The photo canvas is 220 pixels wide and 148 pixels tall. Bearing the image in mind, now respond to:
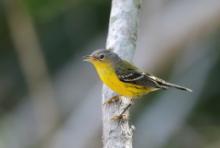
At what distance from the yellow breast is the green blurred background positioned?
8.91 ft

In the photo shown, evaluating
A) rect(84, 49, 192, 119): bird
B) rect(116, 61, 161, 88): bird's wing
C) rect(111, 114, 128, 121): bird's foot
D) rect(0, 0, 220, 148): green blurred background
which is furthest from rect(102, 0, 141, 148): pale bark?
rect(0, 0, 220, 148): green blurred background

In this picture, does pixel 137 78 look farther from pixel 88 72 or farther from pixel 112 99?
pixel 88 72

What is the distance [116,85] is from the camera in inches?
235

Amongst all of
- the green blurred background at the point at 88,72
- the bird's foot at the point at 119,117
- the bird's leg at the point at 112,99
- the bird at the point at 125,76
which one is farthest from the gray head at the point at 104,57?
the green blurred background at the point at 88,72

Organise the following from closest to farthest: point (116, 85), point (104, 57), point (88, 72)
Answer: point (116, 85) < point (104, 57) < point (88, 72)

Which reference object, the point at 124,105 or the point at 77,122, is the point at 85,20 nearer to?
the point at 77,122

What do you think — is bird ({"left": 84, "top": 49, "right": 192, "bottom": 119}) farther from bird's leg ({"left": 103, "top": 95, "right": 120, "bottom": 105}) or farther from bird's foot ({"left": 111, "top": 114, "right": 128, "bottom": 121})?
bird's foot ({"left": 111, "top": 114, "right": 128, "bottom": 121})

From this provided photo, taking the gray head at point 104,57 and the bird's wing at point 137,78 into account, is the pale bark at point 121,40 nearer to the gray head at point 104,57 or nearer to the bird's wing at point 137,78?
the gray head at point 104,57

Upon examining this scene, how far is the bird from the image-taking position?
6.19 m

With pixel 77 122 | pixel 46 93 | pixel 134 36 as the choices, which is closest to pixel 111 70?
pixel 134 36

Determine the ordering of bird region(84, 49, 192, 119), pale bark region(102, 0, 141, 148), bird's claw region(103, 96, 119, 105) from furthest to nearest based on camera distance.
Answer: bird region(84, 49, 192, 119), bird's claw region(103, 96, 119, 105), pale bark region(102, 0, 141, 148)

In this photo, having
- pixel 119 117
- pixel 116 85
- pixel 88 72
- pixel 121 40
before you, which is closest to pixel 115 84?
pixel 116 85

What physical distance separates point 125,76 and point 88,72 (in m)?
5.05

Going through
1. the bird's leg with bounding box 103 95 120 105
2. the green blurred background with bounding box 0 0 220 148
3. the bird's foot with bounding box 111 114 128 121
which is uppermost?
the bird's foot with bounding box 111 114 128 121
